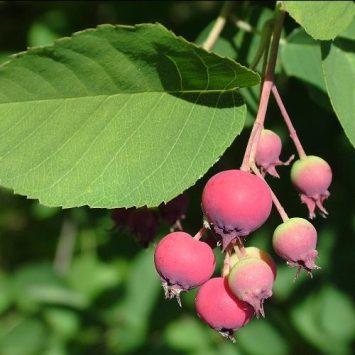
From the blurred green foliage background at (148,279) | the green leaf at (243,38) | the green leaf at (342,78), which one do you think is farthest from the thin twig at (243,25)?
the green leaf at (342,78)

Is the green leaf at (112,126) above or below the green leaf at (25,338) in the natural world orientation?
above

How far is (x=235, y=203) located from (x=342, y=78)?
17.6 inches

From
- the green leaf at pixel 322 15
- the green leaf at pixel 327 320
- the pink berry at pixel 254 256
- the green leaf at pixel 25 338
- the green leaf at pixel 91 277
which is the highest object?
the green leaf at pixel 322 15

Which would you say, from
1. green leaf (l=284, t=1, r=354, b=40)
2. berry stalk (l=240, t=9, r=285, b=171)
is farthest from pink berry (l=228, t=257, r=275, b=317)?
green leaf (l=284, t=1, r=354, b=40)

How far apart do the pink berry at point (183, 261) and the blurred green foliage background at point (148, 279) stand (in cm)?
87

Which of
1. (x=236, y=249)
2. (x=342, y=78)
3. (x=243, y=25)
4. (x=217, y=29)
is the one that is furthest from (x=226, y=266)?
(x=243, y=25)

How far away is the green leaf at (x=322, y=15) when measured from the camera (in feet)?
3.94

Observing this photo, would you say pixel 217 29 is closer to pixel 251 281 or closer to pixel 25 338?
pixel 251 281

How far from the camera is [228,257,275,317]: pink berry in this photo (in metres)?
1.13

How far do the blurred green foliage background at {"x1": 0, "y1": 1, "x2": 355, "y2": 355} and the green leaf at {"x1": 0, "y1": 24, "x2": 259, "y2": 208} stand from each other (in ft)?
2.58

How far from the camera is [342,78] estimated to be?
1.37m

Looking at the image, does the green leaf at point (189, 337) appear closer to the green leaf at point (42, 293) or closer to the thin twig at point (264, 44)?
the green leaf at point (42, 293)

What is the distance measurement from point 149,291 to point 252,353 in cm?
43

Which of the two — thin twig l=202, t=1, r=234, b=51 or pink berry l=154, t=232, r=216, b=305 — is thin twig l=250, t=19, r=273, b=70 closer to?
thin twig l=202, t=1, r=234, b=51
